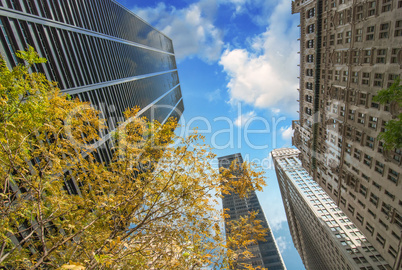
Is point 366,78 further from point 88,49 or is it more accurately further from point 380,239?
point 88,49

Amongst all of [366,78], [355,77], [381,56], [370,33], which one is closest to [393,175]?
[366,78]

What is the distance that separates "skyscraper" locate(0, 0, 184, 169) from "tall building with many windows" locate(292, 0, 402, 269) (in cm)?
3875

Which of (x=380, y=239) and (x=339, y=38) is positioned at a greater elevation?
(x=339, y=38)

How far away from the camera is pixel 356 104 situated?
32656 millimetres

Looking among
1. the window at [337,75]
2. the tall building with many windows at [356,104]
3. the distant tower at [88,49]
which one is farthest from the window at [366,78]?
the distant tower at [88,49]

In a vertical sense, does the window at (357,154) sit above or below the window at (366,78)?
below

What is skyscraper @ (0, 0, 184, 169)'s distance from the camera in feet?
61.2

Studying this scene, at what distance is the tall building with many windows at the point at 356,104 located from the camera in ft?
88.1

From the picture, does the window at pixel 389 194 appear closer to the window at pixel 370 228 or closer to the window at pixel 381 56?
the window at pixel 370 228

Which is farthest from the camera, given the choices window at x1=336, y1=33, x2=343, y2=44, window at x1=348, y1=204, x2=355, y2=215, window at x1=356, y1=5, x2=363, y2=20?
window at x1=348, y1=204, x2=355, y2=215

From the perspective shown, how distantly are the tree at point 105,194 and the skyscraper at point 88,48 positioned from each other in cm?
1241

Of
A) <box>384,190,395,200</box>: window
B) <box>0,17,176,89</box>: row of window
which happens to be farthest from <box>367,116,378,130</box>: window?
<box>0,17,176,89</box>: row of window

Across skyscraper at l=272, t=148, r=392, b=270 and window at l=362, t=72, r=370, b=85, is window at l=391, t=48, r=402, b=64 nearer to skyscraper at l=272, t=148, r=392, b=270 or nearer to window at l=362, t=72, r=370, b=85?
window at l=362, t=72, r=370, b=85

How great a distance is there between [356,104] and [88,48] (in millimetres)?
43149
